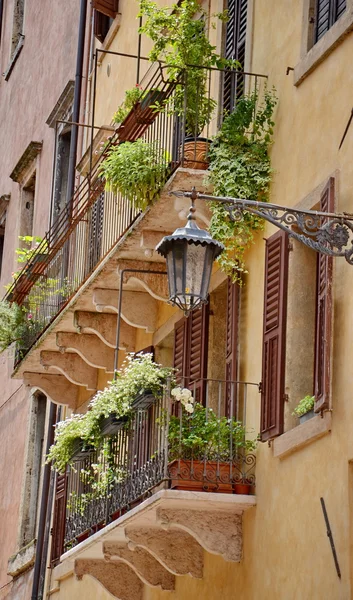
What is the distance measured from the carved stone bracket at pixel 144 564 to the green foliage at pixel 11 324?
4590 millimetres

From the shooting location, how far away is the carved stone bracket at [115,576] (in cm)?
1530

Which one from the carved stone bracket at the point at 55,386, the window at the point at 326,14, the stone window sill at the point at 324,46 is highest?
the window at the point at 326,14

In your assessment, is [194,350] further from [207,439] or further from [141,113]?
[141,113]

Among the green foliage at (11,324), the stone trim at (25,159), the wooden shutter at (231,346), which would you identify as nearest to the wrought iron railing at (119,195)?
the green foliage at (11,324)

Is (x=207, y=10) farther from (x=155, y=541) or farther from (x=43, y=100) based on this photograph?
(x=43, y=100)

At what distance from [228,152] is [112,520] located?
3669 mm

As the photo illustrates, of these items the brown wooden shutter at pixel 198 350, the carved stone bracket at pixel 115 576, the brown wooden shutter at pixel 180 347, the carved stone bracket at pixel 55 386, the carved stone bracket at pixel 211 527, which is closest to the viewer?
the carved stone bracket at pixel 211 527

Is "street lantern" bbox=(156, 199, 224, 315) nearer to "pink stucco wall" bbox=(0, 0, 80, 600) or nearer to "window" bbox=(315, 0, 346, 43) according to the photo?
"window" bbox=(315, 0, 346, 43)

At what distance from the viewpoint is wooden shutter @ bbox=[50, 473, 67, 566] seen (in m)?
17.9

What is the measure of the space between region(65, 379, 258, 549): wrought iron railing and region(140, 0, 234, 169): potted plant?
2.19 metres

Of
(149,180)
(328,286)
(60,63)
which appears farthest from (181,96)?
(60,63)

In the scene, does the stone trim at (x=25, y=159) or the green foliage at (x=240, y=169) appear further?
the stone trim at (x=25, y=159)

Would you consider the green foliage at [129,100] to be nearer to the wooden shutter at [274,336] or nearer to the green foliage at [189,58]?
the green foliage at [189,58]

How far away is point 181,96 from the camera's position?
13.8 meters
